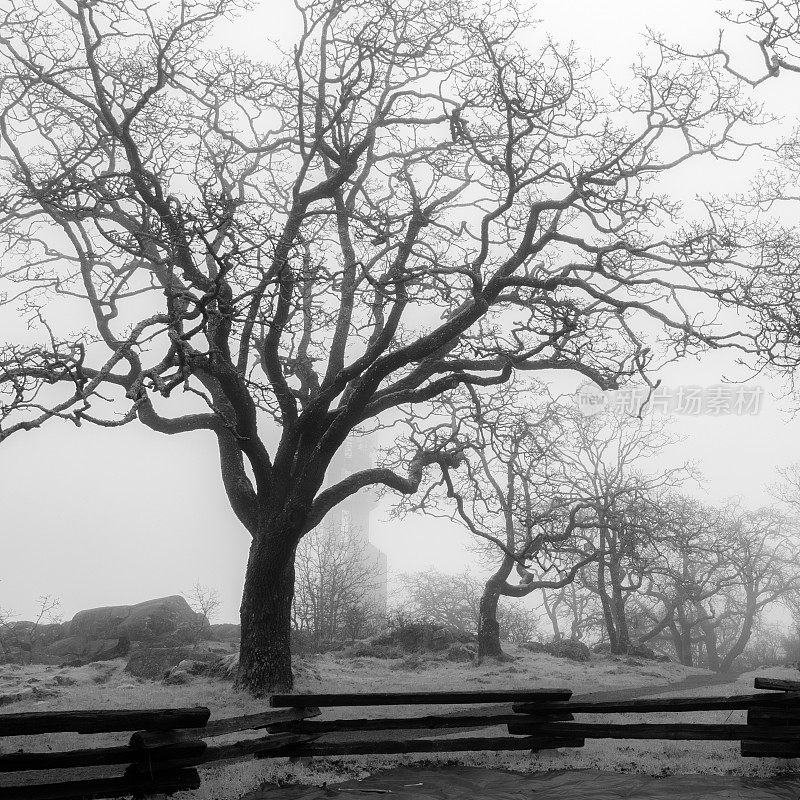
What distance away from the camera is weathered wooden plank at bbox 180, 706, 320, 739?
23.2ft

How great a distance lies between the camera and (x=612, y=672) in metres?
19.3

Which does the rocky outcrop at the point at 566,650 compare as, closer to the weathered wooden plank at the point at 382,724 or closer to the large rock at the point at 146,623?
the large rock at the point at 146,623

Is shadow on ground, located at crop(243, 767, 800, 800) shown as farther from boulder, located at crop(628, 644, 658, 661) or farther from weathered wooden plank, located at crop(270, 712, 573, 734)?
boulder, located at crop(628, 644, 658, 661)

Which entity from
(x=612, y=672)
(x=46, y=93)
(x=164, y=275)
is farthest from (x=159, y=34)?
(x=612, y=672)

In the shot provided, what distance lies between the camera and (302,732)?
806 cm

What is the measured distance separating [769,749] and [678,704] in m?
1.00

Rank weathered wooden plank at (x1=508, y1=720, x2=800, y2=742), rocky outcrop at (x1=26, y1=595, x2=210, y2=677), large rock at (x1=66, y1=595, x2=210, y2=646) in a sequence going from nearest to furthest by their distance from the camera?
weathered wooden plank at (x1=508, y1=720, x2=800, y2=742) < rocky outcrop at (x1=26, y1=595, x2=210, y2=677) < large rock at (x1=66, y1=595, x2=210, y2=646)

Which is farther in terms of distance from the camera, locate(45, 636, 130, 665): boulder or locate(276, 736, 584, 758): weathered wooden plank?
locate(45, 636, 130, 665): boulder

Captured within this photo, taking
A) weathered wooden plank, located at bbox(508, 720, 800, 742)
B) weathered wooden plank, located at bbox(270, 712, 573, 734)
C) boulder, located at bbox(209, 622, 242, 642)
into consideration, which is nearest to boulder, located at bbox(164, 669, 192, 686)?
weathered wooden plank, located at bbox(270, 712, 573, 734)

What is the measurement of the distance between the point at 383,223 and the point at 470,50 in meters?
4.03

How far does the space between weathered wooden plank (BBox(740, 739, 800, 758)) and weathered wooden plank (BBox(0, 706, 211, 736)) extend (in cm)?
593

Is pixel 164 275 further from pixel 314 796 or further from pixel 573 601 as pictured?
pixel 573 601

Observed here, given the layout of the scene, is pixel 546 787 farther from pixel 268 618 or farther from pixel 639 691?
pixel 639 691

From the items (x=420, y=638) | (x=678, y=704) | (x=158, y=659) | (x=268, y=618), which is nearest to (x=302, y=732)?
(x=678, y=704)
